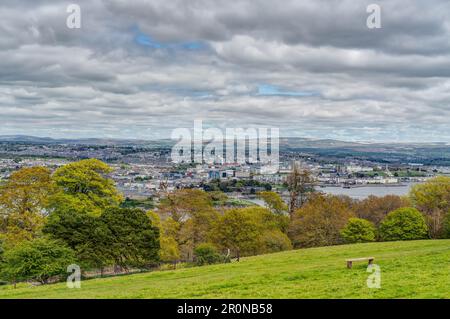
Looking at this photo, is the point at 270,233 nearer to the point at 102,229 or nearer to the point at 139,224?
the point at 139,224

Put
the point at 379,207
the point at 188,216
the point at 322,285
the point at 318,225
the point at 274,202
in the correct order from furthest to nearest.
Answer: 1. the point at 379,207
2. the point at 274,202
3. the point at 318,225
4. the point at 188,216
5. the point at 322,285

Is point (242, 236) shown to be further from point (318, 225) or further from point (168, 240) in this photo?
point (318, 225)

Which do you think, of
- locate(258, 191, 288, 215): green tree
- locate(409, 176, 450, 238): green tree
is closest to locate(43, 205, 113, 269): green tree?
locate(258, 191, 288, 215): green tree

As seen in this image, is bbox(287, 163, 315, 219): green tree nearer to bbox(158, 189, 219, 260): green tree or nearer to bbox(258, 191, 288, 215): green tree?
bbox(258, 191, 288, 215): green tree

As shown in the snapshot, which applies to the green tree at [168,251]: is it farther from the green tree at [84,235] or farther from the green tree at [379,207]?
the green tree at [379,207]

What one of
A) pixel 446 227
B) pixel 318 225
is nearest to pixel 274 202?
pixel 318 225

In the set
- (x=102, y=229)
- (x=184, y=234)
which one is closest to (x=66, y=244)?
(x=102, y=229)

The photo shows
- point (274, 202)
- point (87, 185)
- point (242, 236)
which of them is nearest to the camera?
point (87, 185)
